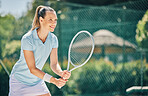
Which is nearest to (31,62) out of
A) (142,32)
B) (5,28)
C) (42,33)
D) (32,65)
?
(32,65)

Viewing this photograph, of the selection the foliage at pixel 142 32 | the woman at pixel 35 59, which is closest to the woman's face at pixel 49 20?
the woman at pixel 35 59

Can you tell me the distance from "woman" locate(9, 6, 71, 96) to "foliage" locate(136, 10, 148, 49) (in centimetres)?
362

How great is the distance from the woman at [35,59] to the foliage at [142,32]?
11.9 ft

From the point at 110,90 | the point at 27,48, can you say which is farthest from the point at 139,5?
the point at 27,48

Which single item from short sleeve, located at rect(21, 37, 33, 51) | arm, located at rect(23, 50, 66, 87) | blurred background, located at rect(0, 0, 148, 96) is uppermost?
short sleeve, located at rect(21, 37, 33, 51)

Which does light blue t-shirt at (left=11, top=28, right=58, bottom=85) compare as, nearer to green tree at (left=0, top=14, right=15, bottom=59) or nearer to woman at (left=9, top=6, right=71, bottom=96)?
woman at (left=9, top=6, right=71, bottom=96)

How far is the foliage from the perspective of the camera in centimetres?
588

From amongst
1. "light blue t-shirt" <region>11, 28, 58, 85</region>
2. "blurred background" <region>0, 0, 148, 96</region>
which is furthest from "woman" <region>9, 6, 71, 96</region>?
"blurred background" <region>0, 0, 148, 96</region>

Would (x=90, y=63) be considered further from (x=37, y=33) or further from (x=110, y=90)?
(x=37, y=33)

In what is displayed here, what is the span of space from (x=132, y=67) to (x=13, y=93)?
4.59m

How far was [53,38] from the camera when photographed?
279cm

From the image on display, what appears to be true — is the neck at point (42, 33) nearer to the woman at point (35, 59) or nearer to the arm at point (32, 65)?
the woman at point (35, 59)

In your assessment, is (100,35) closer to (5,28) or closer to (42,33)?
(5,28)

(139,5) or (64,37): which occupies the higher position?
(139,5)
